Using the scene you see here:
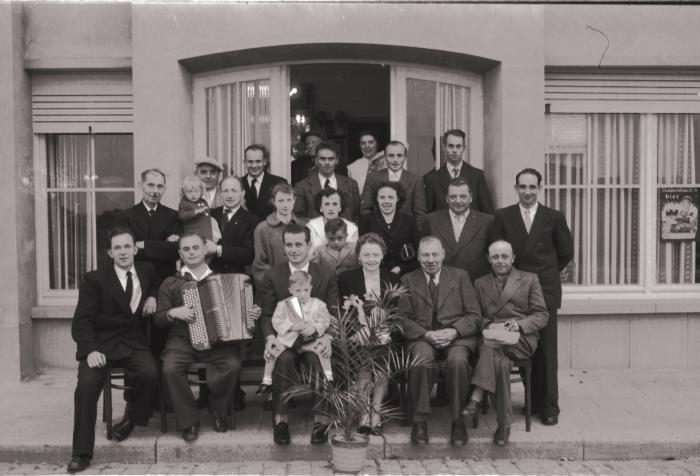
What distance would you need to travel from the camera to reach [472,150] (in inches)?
340

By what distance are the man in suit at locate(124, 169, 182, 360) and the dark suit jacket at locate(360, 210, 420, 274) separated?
1552 millimetres

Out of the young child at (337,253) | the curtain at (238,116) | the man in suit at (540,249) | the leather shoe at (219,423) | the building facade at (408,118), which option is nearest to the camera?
the leather shoe at (219,423)

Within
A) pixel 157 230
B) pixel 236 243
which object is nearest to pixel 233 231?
pixel 236 243

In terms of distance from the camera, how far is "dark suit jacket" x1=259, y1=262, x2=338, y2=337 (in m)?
6.36

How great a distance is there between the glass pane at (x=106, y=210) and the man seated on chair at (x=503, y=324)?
12.8 ft

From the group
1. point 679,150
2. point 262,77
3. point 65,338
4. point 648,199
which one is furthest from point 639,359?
point 65,338

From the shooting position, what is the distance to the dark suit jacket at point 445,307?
6.29 m

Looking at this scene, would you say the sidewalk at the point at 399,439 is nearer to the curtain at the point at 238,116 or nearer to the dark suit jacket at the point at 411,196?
the dark suit jacket at the point at 411,196

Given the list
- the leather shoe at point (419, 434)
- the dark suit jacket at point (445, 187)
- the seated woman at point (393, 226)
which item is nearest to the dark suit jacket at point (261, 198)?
the seated woman at point (393, 226)

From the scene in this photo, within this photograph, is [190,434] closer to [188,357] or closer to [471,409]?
[188,357]

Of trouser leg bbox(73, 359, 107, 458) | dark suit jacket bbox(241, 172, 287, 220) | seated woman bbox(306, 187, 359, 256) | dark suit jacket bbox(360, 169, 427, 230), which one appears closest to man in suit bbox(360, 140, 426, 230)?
dark suit jacket bbox(360, 169, 427, 230)

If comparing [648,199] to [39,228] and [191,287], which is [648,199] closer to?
[191,287]

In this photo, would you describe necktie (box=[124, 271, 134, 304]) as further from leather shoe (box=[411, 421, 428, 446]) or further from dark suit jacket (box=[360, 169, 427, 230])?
leather shoe (box=[411, 421, 428, 446])

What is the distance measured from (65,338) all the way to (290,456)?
336 centimetres
